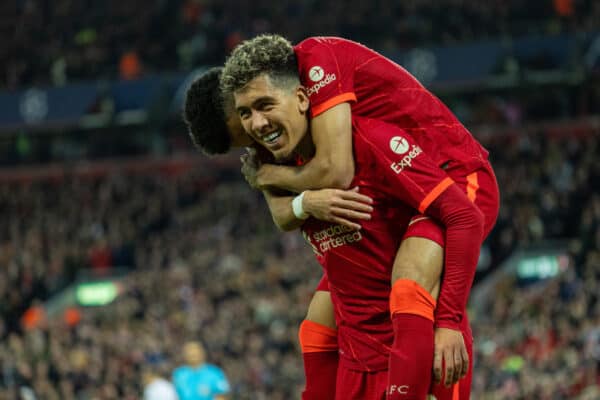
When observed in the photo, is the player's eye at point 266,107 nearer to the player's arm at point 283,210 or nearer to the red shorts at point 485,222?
the player's arm at point 283,210

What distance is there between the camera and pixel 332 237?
15.2ft

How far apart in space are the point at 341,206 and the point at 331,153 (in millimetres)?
212

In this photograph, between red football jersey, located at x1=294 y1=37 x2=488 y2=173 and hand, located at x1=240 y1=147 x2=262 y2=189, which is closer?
red football jersey, located at x1=294 y1=37 x2=488 y2=173

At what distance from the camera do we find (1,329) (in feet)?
69.1

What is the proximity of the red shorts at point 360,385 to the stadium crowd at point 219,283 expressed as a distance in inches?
310

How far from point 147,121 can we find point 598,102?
1123cm

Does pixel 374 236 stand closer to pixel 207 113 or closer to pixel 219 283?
pixel 207 113

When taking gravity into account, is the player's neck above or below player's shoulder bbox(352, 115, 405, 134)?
below

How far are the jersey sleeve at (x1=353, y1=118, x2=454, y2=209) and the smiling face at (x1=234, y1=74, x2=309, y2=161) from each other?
0.24 metres

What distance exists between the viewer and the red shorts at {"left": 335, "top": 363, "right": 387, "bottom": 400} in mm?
4613

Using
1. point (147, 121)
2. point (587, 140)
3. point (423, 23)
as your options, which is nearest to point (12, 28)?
point (147, 121)

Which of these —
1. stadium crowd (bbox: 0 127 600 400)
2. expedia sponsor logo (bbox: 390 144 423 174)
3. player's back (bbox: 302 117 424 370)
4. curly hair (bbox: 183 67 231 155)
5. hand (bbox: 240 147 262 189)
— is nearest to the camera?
expedia sponsor logo (bbox: 390 144 423 174)

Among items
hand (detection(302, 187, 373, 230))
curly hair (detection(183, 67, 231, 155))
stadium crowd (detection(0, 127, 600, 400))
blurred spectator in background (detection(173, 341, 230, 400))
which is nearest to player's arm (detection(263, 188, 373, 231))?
hand (detection(302, 187, 373, 230))

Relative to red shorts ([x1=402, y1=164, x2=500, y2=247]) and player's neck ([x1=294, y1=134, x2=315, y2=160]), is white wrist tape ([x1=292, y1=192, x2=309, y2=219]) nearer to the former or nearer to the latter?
player's neck ([x1=294, y1=134, x2=315, y2=160])
